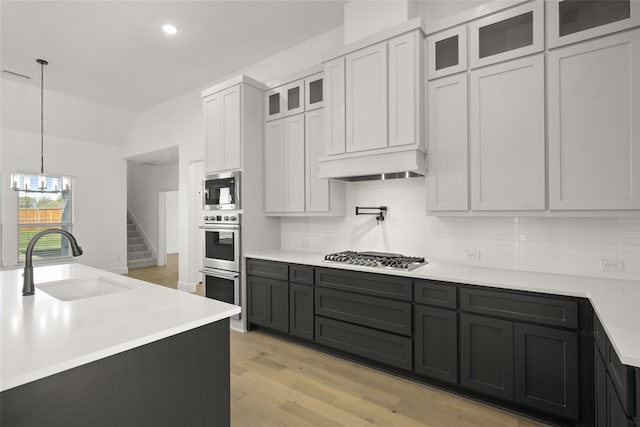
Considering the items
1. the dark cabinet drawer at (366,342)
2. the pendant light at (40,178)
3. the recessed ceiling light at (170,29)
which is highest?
the recessed ceiling light at (170,29)

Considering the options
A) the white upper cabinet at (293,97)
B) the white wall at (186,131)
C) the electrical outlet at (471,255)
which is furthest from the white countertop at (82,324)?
the white wall at (186,131)

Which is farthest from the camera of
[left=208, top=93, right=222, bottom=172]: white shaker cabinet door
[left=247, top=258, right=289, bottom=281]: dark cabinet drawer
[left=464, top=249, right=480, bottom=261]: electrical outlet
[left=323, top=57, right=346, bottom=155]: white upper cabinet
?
[left=208, top=93, right=222, bottom=172]: white shaker cabinet door

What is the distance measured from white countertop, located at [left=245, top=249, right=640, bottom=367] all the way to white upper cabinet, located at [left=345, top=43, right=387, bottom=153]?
1187mm

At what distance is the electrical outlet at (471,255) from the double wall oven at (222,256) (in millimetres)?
2463

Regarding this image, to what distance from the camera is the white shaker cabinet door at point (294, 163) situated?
3.65 m

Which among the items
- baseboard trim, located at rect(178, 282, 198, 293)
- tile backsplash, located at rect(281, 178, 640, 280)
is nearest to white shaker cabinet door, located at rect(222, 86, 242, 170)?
tile backsplash, located at rect(281, 178, 640, 280)

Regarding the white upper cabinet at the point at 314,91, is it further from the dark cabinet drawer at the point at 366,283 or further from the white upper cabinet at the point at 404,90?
the dark cabinet drawer at the point at 366,283

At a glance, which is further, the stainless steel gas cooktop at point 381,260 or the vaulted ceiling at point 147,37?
the vaulted ceiling at point 147,37

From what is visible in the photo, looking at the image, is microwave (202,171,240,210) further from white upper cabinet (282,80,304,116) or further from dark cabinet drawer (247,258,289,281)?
white upper cabinet (282,80,304,116)

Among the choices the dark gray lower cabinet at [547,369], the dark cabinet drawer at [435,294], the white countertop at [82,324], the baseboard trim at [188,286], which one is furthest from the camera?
the baseboard trim at [188,286]

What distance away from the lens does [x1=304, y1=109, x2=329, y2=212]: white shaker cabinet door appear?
11.4ft

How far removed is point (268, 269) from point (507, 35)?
3.07 meters

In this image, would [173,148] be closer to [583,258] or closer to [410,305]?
[410,305]

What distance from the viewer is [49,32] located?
3791mm
